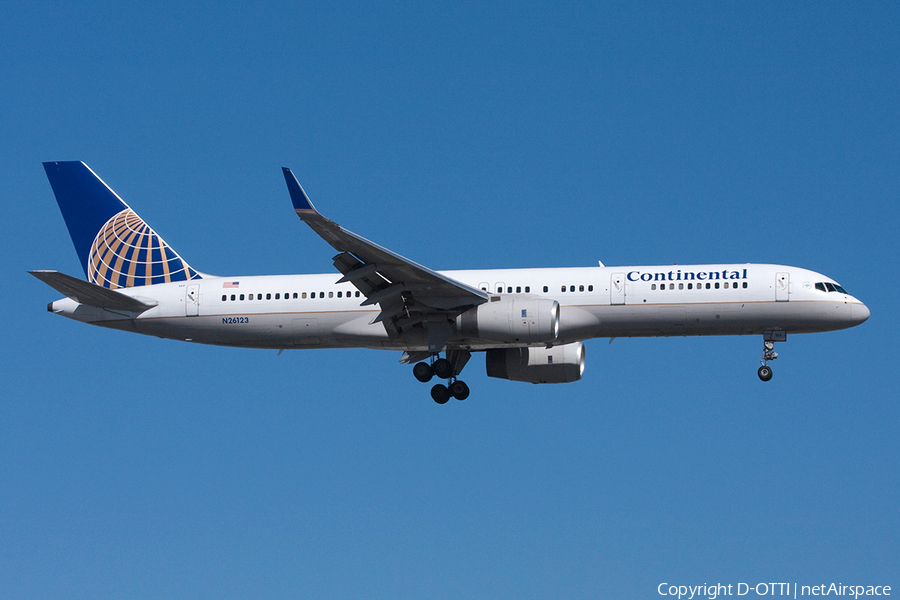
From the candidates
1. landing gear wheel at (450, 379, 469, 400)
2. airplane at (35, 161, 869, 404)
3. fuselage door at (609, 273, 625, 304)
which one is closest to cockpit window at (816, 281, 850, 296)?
airplane at (35, 161, 869, 404)

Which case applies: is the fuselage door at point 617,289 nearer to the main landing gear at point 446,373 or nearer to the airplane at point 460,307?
the airplane at point 460,307

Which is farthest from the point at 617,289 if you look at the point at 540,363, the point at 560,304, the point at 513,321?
the point at 540,363

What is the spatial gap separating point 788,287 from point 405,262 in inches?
480

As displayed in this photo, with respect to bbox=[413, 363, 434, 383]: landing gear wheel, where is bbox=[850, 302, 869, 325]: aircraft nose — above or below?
above

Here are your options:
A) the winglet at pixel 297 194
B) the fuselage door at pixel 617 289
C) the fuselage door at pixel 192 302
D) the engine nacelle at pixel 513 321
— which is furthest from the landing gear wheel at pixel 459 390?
the winglet at pixel 297 194

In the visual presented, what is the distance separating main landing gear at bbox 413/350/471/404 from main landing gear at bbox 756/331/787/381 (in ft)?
32.4

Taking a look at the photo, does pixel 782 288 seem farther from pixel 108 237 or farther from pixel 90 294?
pixel 108 237

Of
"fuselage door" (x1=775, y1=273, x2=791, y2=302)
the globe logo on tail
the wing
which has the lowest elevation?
the wing

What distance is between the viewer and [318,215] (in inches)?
1145

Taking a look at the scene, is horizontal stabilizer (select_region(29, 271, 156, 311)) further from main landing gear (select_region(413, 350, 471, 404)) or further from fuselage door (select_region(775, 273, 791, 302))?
fuselage door (select_region(775, 273, 791, 302))

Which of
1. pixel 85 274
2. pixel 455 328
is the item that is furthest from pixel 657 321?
pixel 85 274

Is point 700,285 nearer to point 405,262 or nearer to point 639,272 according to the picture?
point 639,272

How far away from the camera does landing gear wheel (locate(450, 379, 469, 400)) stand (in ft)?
125

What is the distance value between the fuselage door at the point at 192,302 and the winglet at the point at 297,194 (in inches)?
401
